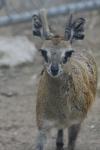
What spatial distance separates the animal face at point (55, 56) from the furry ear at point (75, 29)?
12.2 inches

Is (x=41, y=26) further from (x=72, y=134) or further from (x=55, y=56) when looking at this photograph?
(x=72, y=134)

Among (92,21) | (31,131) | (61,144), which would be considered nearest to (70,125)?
(61,144)

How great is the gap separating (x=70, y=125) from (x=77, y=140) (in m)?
0.91

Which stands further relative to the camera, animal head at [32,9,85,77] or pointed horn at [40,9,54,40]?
pointed horn at [40,9,54,40]

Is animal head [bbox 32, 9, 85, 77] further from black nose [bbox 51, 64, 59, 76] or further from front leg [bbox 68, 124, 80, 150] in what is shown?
front leg [bbox 68, 124, 80, 150]

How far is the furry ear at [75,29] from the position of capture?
599 cm

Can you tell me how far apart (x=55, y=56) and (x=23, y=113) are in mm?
2590

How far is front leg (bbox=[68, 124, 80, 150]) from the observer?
255 inches

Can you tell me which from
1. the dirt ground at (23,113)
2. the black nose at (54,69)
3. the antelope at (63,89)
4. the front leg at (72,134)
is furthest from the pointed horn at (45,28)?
the dirt ground at (23,113)

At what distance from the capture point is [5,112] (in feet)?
26.2

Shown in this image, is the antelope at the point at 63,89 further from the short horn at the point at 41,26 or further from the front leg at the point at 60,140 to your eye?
the front leg at the point at 60,140

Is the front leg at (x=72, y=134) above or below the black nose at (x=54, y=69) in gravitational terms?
below

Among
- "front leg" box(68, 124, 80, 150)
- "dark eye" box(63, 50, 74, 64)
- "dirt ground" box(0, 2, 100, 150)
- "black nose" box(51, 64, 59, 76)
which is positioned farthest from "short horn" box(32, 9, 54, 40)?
"dirt ground" box(0, 2, 100, 150)

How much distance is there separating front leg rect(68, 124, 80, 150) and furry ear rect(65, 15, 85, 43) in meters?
1.02
